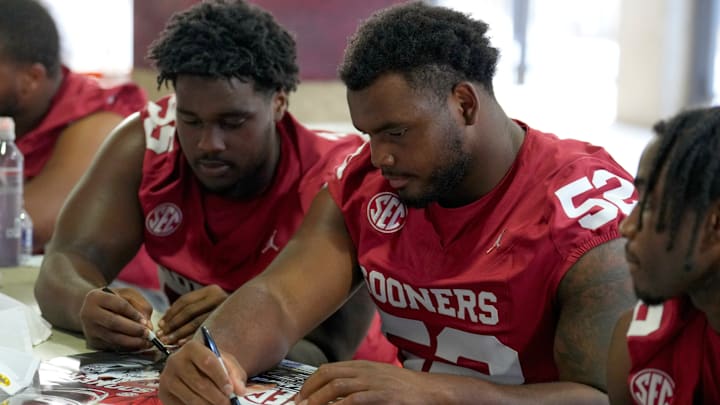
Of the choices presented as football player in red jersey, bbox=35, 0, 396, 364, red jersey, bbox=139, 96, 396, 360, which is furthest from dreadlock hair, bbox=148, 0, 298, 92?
red jersey, bbox=139, 96, 396, 360

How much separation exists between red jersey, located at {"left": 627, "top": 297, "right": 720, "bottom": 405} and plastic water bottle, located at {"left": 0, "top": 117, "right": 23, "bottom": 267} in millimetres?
1595

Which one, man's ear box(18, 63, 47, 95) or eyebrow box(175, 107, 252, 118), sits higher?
eyebrow box(175, 107, 252, 118)

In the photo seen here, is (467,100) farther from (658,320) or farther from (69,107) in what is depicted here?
(69,107)

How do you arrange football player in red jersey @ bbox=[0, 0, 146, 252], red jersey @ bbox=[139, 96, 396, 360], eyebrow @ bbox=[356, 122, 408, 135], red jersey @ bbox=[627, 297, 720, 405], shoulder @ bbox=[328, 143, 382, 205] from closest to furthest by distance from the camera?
red jersey @ bbox=[627, 297, 720, 405] < eyebrow @ bbox=[356, 122, 408, 135] < shoulder @ bbox=[328, 143, 382, 205] < red jersey @ bbox=[139, 96, 396, 360] < football player in red jersey @ bbox=[0, 0, 146, 252]

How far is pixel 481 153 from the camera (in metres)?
1.69

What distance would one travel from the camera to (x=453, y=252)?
1.69 meters

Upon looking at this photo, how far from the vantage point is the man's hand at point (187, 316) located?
178 centimetres

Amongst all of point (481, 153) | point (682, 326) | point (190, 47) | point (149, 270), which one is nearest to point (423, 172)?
point (481, 153)

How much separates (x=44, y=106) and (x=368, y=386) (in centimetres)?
178

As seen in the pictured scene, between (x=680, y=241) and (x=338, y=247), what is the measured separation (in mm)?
754

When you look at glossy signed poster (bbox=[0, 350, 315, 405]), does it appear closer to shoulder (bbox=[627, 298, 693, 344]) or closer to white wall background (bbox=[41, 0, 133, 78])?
shoulder (bbox=[627, 298, 693, 344])

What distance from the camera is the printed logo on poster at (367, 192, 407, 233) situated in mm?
1765

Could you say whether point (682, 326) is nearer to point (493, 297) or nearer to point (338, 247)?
point (493, 297)

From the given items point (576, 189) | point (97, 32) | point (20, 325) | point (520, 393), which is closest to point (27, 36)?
point (20, 325)
